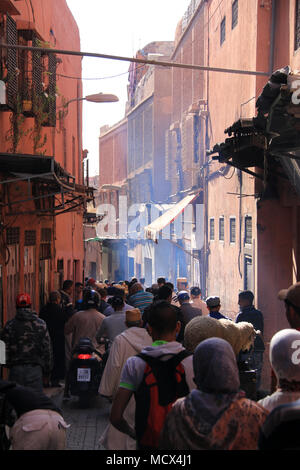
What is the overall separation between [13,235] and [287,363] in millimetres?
8779

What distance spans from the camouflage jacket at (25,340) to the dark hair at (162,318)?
3067 millimetres

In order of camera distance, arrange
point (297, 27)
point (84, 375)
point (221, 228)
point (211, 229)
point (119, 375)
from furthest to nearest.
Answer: point (211, 229), point (221, 228), point (297, 27), point (84, 375), point (119, 375)

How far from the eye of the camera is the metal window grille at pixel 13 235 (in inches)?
443

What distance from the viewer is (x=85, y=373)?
9.07 meters

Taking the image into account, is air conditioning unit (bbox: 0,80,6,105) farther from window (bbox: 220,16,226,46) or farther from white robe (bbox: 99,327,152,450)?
window (bbox: 220,16,226,46)

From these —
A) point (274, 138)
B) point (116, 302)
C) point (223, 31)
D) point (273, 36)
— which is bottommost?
point (116, 302)

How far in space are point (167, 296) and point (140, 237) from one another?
3020 cm

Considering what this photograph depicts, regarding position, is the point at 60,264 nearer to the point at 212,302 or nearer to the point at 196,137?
the point at 196,137

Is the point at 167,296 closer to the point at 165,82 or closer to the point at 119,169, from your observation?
the point at 165,82

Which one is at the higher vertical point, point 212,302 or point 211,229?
point 211,229

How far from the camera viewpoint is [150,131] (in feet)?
125

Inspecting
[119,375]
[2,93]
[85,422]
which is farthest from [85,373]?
[2,93]

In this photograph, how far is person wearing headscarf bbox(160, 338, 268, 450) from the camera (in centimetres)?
316

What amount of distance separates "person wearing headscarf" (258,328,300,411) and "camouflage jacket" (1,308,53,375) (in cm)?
409
